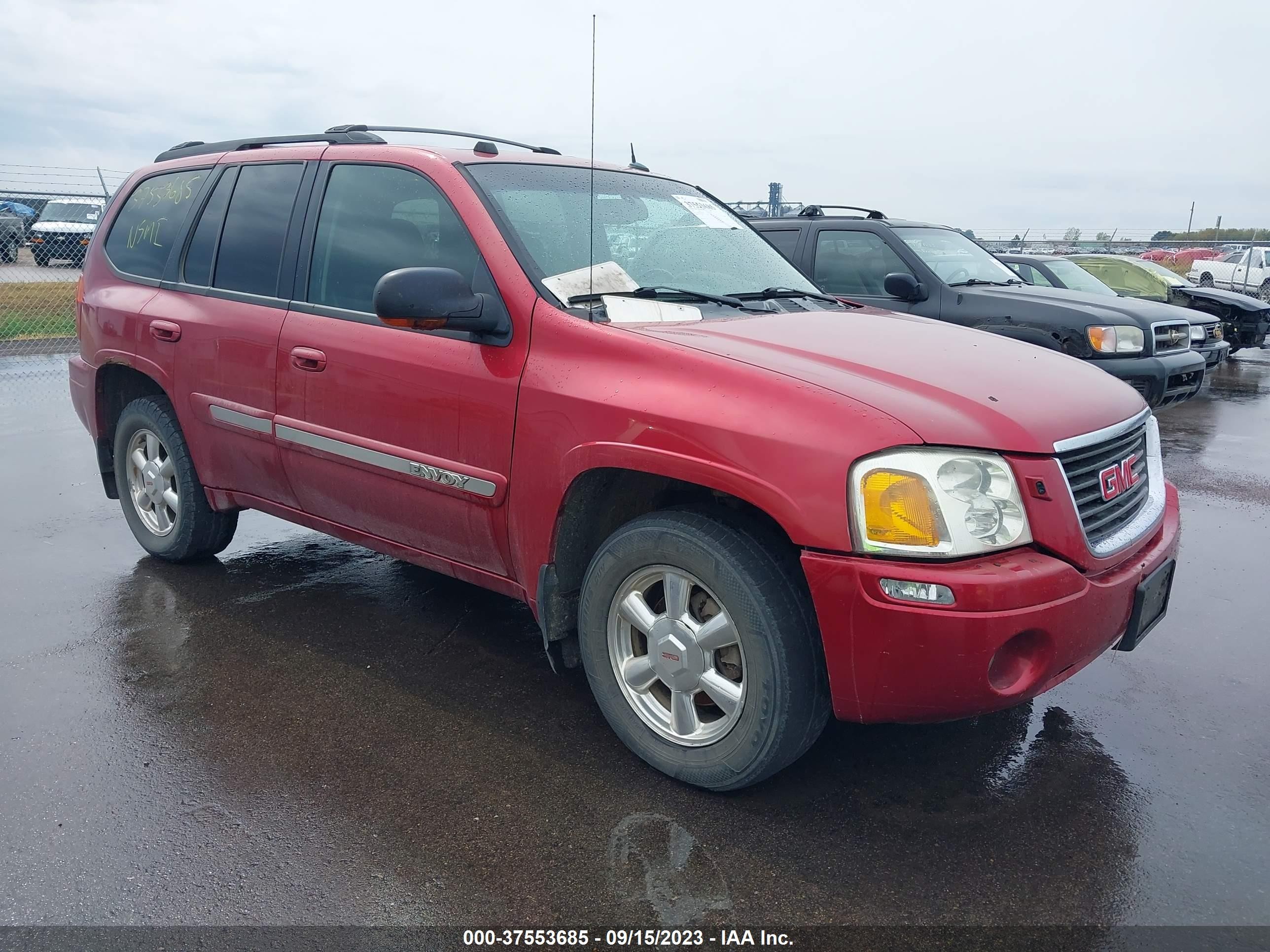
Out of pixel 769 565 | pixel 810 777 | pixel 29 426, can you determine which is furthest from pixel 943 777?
pixel 29 426

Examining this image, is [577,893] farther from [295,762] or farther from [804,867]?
[295,762]

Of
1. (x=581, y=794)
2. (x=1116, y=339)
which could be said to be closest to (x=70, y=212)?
(x=1116, y=339)

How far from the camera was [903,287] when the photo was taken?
7637 mm

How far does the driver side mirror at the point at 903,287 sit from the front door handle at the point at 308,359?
4.93 metres

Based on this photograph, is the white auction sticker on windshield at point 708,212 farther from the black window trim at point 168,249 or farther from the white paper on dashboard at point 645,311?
the black window trim at point 168,249

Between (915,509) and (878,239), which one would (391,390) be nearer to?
(915,509)

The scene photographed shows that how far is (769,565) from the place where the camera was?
2.73 m

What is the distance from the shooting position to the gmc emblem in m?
2.90

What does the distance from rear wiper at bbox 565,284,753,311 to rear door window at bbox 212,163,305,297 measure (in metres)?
1.46

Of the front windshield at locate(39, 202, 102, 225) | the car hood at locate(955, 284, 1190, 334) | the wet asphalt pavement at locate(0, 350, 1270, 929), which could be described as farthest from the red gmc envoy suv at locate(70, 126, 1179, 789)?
the front windshield at locate(39, 202, 102, 225)

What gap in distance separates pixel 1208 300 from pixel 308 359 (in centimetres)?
1393

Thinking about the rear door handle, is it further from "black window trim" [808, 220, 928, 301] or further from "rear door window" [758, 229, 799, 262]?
"rear door window" [758, 229, 799, 262]

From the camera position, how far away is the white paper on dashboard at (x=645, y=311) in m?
3.24

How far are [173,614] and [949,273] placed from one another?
635 centimetres
